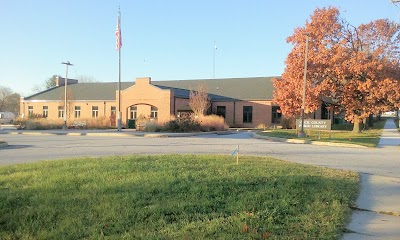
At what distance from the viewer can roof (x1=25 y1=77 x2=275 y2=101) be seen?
4888 cm

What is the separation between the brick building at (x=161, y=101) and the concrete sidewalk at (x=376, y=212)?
99.7 feet

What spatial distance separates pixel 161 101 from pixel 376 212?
37810 millimetres

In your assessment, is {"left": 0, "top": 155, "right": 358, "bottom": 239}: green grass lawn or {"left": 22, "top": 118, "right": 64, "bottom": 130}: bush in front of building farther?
{"left": 22, "top": 118, "right": 64, "bottom": 130}: bush in front of building

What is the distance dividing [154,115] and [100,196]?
131 feet

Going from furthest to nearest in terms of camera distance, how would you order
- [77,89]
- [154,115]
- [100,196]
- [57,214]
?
[77,89] < [154,115] < [100,196] < [57,214]

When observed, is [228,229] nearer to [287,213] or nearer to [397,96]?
[287,213]

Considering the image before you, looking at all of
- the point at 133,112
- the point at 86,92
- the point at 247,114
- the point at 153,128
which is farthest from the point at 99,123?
the point at 247,114

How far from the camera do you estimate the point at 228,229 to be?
4734mm

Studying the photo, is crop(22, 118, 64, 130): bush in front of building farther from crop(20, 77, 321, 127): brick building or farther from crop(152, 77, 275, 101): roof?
crop(152, 77, 275, 101): roof

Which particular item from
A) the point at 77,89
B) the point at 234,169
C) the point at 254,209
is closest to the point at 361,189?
the point at 234,169

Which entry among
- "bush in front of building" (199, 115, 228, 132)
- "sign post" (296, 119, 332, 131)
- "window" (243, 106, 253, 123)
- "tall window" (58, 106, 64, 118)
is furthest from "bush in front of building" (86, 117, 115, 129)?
"sign post" (296, 119, 332, 131)

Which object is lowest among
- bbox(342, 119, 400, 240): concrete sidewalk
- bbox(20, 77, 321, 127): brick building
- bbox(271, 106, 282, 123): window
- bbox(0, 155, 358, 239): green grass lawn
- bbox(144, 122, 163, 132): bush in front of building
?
bbox(342, 119, 400, 240): concrete sidewalk

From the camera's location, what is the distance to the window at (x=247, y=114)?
1890 inches

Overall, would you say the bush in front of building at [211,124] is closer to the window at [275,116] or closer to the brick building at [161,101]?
the brick building at [161,101]
